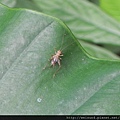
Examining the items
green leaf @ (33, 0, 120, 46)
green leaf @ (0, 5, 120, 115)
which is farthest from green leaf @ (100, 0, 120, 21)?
green leaf @ (0, 5, 120, 115)

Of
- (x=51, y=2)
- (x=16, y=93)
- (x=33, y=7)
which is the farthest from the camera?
(x=33, y=7)

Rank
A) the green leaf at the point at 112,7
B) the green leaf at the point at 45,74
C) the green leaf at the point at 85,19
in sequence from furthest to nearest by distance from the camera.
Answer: the green leaf at the point at 85,19 → the green leaf at the point at 112,7 → the green leaf at the point at 45,74

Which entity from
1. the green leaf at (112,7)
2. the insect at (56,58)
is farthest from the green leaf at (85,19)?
Result: the insect at (56,58)

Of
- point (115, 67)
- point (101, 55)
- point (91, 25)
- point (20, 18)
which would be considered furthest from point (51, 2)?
point (115, 67)

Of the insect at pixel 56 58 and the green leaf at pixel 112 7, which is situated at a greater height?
the insect at pixel 56 58

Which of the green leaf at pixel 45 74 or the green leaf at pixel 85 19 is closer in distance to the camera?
the green leaf at pixel 45 74

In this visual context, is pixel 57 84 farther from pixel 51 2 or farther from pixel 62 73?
pixel 51 2

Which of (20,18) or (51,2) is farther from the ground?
(20,18)

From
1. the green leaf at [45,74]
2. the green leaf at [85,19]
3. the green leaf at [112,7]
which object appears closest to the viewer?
the green leaf at [45,74]

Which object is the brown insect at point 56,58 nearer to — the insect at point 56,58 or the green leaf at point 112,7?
the insect at point 56,58
